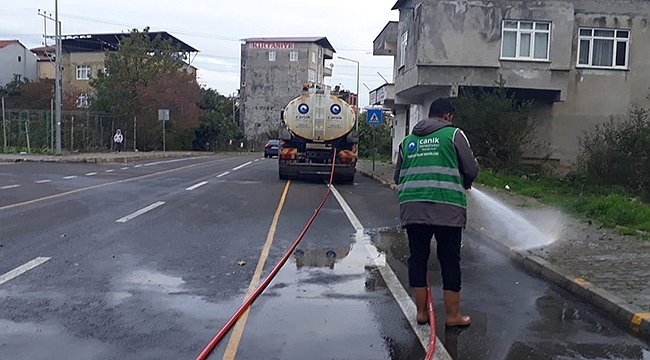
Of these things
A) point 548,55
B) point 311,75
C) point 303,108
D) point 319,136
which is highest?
point 311,75

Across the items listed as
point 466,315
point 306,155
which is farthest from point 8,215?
point 306,155

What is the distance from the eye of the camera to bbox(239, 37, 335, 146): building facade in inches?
3314

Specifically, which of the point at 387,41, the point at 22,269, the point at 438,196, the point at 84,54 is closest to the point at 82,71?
the point at 84,54

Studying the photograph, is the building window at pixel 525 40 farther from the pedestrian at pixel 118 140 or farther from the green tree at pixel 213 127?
the green tree at pixel 213 127

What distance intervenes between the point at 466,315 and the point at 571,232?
228 inches

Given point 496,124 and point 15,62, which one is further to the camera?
point 15,62

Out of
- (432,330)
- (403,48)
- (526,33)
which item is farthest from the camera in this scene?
(403,48)

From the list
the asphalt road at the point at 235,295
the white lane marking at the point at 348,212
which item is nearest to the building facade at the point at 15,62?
the white lane marking at the point at 348,212

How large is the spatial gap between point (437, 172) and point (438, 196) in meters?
0.21

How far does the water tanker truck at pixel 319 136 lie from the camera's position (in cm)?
2319

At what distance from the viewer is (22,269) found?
7.99m

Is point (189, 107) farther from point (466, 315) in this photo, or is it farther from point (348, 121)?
point (466, 315)

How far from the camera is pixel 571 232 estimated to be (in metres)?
11.6

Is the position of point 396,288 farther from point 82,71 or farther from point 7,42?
point 7,42
